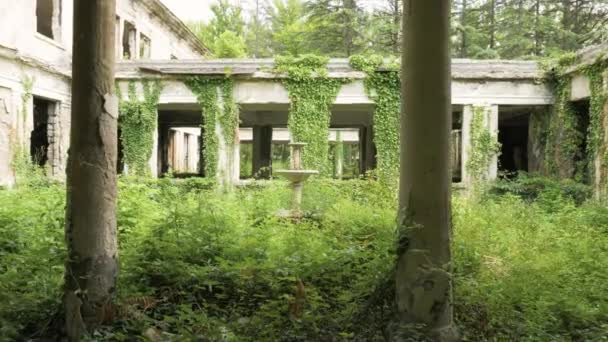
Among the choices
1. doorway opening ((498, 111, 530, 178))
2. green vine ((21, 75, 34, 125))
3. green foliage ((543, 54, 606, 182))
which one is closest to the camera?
green vine ((21, 75, 34, 125))

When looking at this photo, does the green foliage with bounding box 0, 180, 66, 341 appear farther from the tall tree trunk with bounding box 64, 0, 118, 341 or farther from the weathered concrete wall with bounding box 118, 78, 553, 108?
the weathered concrete wall with bounding box 118, 78, 553, 108

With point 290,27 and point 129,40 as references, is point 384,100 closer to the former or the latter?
point 129,40

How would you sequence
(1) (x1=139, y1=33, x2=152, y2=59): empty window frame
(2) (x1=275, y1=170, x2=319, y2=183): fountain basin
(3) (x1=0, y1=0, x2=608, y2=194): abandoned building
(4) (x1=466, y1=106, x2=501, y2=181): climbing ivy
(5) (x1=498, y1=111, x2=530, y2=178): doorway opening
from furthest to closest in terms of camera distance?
(1) (x1=139, y1=33, x2=152, y2=59): empty window frame, (5) (x1=498, y1=111, x2=530, y2=178): doorway opening, (4) (x1=466, y1=106, x2=501, y2=181): climbing ivy, (3) (x1=0, y1=0, x2=608, y2=194): abandoned building, (2) (x1=275, y1=170, x2=319, y2=183): fountain basin

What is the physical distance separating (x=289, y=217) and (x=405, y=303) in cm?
512

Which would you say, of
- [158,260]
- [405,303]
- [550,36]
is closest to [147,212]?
[158,260]

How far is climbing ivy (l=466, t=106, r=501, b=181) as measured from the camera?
16.3m

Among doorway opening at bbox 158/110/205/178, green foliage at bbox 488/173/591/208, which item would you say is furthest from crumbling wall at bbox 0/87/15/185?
green foliage at bbox 488/173/591/208

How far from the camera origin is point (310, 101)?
16531mm

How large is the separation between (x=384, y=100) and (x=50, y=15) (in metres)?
10.6

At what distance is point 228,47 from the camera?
110 ft

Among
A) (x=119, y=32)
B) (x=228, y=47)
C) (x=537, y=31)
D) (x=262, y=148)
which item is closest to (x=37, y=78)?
(x=119, y=32)

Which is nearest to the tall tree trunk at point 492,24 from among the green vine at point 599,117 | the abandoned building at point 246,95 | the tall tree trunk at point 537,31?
the tall tree trunk at point 537,31

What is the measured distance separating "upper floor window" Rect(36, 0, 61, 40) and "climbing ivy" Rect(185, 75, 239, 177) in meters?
4.18

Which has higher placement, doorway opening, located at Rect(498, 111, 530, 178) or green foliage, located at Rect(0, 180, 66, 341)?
doorway opening, located at Rect(498, 111, 530, 178)
